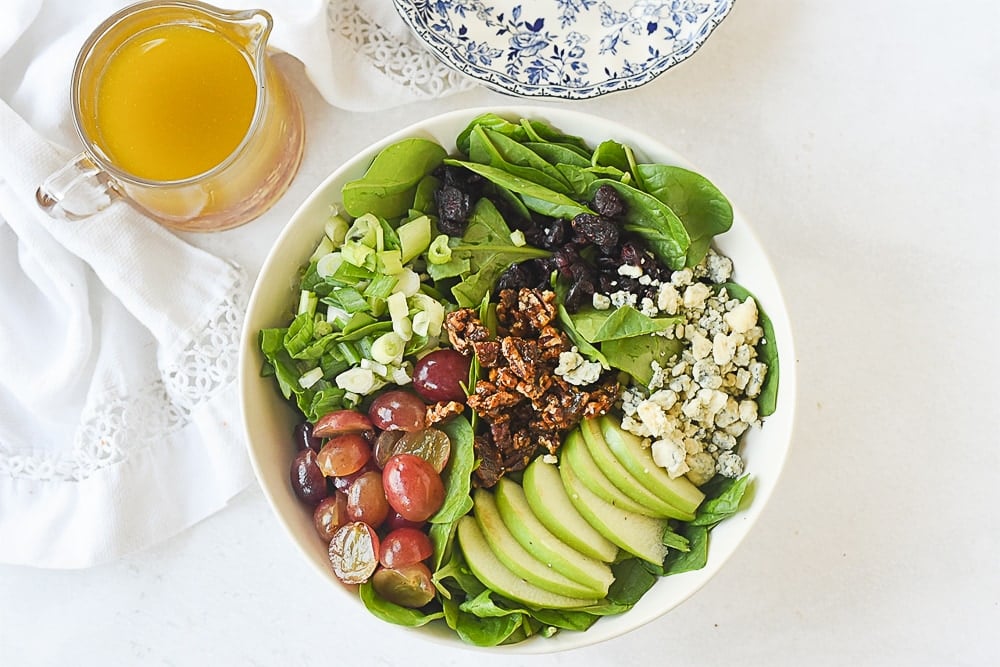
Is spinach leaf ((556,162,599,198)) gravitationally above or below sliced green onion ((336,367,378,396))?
above

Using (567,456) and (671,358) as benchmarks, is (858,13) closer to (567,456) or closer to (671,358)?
(671,358)

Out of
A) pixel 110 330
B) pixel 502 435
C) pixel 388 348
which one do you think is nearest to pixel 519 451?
pixel 502 435

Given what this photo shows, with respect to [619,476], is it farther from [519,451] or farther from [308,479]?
[308,479]

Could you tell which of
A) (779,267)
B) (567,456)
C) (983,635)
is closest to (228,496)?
(567,456)

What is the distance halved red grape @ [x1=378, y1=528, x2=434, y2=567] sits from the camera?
51.1 inches

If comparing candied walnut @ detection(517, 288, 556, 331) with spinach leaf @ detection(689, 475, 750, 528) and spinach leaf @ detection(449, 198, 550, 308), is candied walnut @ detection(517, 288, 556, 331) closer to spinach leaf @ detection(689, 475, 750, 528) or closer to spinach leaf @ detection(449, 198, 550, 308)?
spinach leaf @ detection(449, 198, 550, 308)

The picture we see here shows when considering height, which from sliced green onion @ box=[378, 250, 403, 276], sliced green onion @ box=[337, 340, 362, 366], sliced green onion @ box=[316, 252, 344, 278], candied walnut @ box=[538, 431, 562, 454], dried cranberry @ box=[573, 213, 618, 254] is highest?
dried cranberry @ box=[573, 213, 618, 254]

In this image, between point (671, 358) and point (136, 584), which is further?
point (136, 584)

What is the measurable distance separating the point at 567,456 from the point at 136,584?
32.7 inches

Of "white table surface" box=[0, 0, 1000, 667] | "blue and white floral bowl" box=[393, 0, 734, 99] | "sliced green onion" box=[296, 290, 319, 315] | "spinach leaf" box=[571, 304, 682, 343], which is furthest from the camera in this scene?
"white table surface" box=[0, 0, 1000, 667]

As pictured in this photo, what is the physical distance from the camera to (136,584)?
5.33 feet

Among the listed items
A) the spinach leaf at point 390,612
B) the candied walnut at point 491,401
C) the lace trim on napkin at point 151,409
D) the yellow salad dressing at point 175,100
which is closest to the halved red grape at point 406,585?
the spinach leaf at point 390,612

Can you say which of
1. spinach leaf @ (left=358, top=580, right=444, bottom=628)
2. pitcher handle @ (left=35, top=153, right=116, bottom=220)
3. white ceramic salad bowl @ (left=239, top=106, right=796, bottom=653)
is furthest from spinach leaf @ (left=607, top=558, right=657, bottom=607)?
pitcher handle @ (left=35, top=153, right=116, bottom=220)

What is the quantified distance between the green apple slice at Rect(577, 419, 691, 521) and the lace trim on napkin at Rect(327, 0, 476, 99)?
0.64m
